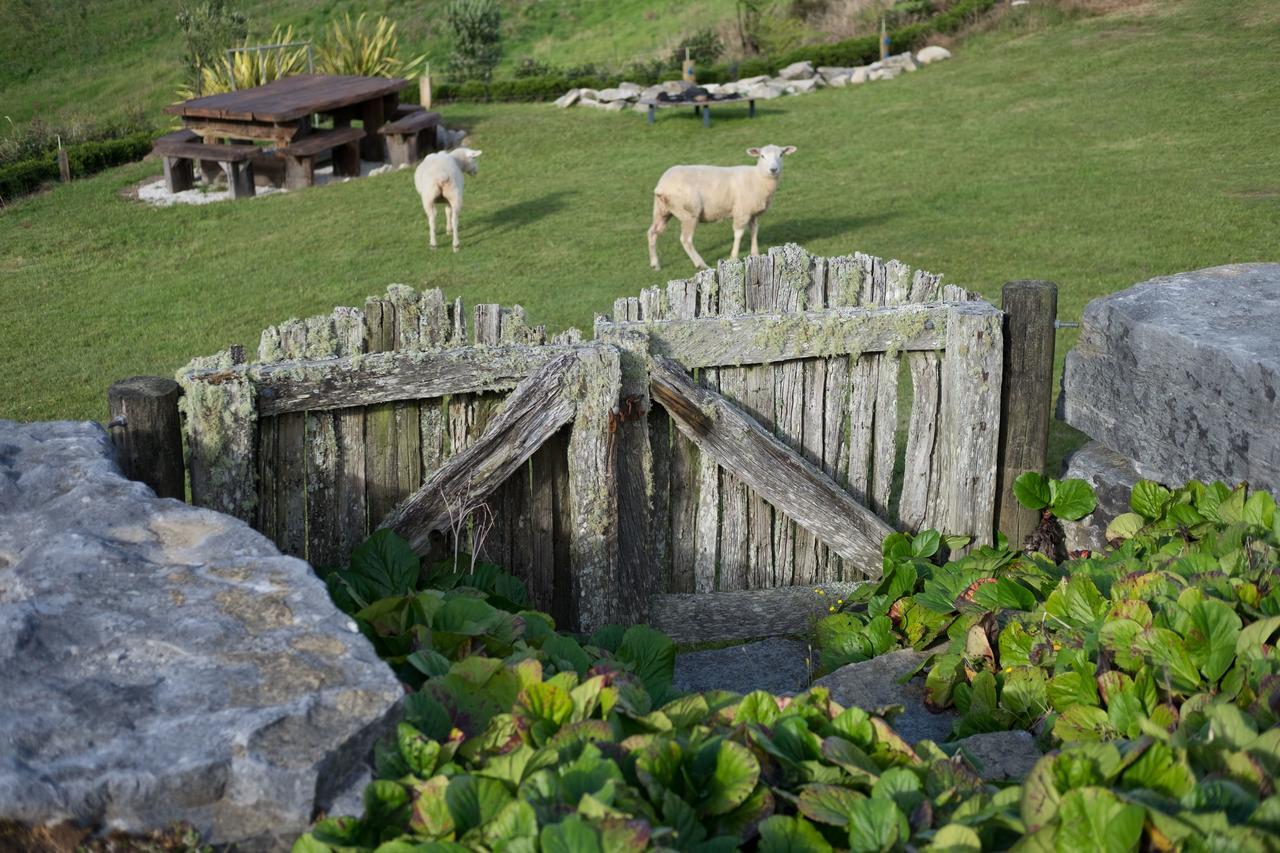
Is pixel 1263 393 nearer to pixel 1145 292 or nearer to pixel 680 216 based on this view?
pixel 1145 292

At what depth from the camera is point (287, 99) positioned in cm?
1891

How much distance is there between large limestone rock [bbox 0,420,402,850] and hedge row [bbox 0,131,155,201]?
16.7 m

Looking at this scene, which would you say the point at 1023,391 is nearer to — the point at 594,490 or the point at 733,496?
the point at 733,496

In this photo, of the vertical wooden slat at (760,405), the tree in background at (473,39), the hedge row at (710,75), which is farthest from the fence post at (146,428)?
the tree in background at (473,39)

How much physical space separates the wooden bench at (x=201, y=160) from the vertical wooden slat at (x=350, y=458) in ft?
44.8

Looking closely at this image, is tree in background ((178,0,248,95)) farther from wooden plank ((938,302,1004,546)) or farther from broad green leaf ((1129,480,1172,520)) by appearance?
broad green leaf ((1129,480,1172,520))

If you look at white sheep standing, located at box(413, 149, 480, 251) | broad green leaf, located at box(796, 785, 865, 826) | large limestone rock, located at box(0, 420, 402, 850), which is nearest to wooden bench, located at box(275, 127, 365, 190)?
Answer: white sheep standing, located at box(413, 149, 480, 251)

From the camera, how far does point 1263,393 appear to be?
5.06 meters

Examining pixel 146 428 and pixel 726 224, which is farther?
pixel 726 224

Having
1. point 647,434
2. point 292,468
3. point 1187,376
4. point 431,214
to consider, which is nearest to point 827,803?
point 647,434

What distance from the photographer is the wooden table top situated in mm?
18094

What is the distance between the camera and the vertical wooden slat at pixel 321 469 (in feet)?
17.3

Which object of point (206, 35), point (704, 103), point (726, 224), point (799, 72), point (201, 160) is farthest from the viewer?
point (799, 72)

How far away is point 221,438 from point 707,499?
6.99 ft
